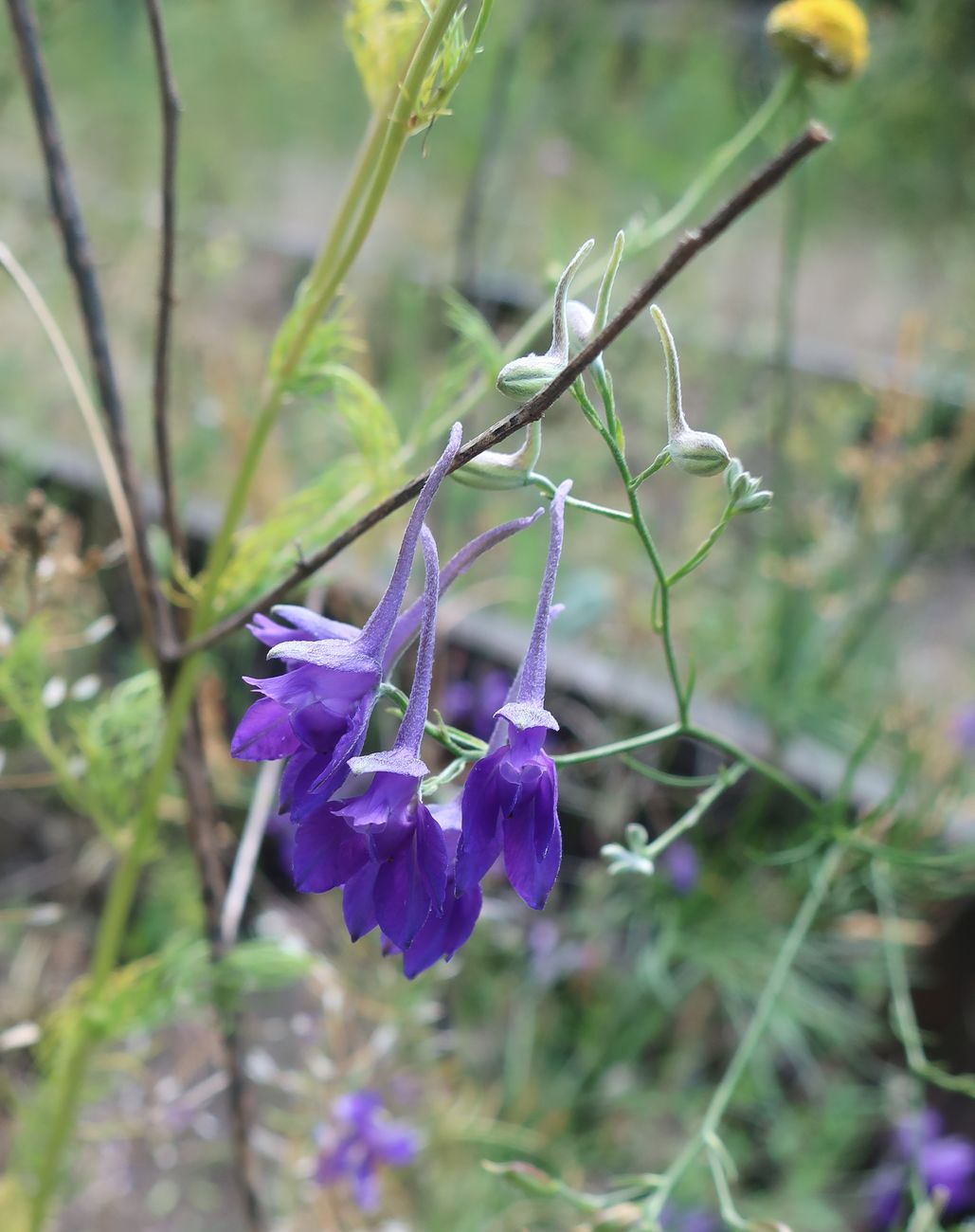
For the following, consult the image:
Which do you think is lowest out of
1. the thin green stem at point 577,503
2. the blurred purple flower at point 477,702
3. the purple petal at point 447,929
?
the blurred purple flower at point 477,702

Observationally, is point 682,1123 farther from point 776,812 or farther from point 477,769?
point 477,769

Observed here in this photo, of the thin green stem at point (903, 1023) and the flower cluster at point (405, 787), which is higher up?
the flower cluster at point (405, 787)

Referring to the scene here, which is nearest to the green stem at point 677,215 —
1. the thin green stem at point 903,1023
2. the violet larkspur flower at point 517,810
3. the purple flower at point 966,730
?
the violet larkspur flower at point 517,810

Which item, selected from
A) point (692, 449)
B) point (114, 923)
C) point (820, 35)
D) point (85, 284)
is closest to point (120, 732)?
point (114, 923)

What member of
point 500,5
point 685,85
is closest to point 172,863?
point 500,5

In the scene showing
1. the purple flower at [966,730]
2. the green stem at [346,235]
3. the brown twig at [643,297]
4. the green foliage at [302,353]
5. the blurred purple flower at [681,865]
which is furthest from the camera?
the purple flower at [966,730]

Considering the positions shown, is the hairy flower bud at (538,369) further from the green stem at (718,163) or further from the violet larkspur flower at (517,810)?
the green stem at (718,163)
